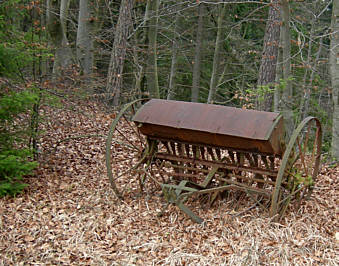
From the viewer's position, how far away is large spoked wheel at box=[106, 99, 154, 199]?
6434mm

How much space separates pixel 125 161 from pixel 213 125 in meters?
3.33

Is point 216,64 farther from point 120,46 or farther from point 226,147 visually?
point 226,147

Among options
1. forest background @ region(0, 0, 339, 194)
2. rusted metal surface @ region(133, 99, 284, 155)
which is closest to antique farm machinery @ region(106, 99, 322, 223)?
rusted metal surface @ region(133, 99, 284, 155)

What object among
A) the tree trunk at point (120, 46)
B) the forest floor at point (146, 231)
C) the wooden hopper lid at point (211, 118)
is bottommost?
Answer: the forest floor at point (146, 231)

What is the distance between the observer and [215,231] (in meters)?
5.73

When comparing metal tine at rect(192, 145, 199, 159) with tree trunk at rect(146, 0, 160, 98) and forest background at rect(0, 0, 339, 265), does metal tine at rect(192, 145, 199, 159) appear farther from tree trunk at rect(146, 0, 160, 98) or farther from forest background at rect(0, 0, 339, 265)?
tree trunk at rect(146, 0, 160, 98)

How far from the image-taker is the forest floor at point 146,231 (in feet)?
17.0

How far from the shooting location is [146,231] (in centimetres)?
588

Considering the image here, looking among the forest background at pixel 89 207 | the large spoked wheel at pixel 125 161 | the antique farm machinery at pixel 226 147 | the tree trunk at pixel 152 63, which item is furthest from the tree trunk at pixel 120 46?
the antique farm machinery at pixel 226 147

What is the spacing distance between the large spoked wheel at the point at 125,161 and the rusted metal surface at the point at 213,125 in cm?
43

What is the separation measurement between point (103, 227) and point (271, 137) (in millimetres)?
2694

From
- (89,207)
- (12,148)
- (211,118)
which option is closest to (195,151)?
(211,118)

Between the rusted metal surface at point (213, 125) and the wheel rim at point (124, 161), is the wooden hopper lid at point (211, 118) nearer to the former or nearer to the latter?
the rusted metal surface at point (213, 125)

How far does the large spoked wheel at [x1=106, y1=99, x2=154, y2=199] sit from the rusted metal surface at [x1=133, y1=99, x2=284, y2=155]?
0.43 metres
